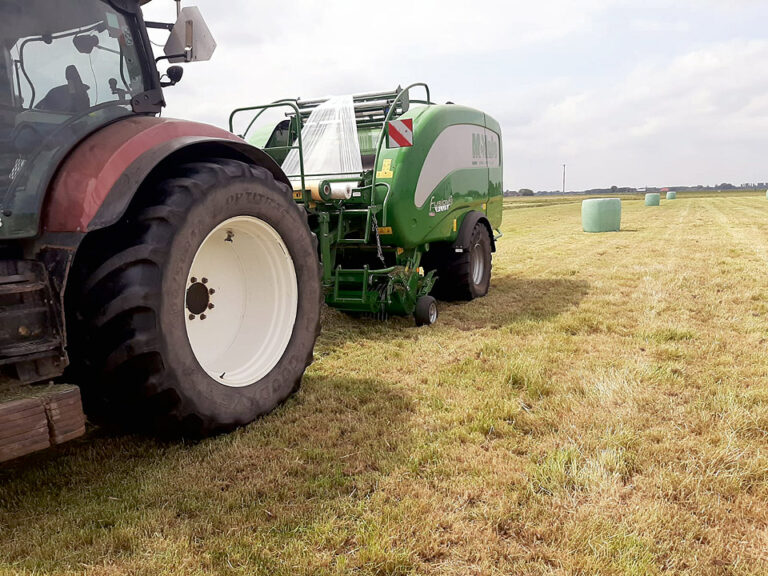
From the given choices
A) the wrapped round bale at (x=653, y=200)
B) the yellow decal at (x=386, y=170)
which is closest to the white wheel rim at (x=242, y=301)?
the yellow decal at (x=386, y=170)

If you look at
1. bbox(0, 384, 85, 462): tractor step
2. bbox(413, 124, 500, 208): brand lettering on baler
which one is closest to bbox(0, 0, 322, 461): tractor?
Result: bbox(0, 384, 85, 462): tractor step

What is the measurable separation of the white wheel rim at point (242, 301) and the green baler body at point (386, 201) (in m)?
1.81

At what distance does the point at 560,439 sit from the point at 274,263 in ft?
6.11

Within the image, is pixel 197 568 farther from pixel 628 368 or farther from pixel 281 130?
pixel 281 130

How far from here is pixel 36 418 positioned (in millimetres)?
2086

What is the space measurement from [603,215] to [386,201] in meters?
13.5

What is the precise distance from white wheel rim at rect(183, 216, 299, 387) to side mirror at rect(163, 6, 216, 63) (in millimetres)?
910

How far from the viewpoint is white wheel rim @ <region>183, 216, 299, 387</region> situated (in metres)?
3.14

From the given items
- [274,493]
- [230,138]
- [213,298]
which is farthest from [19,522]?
[230,138]

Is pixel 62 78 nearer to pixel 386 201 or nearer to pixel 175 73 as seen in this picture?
pixel 175 73

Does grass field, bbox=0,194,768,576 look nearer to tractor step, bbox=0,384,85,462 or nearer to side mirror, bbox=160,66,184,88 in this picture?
tractor step, bbox=0,384,85,462

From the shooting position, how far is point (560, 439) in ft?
9.80

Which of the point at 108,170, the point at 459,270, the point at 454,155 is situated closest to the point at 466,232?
the point at 459,270

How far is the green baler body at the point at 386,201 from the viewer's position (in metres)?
5.53
